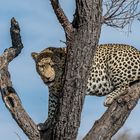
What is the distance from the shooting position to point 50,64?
1180 cm

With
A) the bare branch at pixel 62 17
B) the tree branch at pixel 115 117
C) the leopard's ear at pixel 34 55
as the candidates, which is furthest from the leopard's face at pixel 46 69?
the bare branch at pixel 62 17

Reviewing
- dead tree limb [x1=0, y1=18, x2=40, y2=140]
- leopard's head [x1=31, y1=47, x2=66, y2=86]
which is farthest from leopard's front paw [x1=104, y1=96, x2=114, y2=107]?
dead tree limb [x1=0, y1=18, x2=40, y2=140]

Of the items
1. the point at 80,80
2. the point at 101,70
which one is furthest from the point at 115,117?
the point at 101,70

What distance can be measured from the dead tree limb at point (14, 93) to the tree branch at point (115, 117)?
83cm

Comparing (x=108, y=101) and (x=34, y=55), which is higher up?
(x=34, y=55)

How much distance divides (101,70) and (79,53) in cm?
401

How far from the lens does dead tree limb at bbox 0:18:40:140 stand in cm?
921

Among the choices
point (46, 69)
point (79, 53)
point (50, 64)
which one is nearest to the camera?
point (79, 53)

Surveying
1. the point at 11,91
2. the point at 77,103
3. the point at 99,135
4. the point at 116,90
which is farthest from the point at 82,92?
the point at 116,90

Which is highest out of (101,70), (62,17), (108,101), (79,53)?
(101,70)

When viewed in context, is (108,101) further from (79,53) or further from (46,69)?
(79,53)

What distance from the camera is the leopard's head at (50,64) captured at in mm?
11547

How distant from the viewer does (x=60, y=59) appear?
39.0 ft

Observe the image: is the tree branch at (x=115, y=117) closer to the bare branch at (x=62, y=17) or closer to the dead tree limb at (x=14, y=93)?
the dead tree limb at (x=14, y=93)
